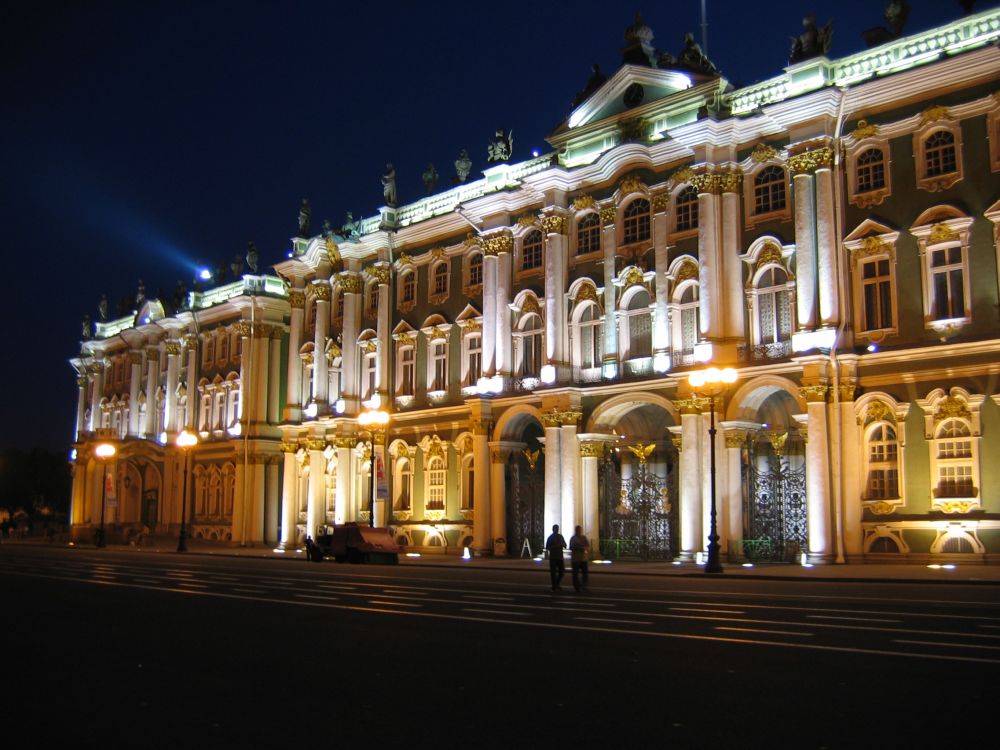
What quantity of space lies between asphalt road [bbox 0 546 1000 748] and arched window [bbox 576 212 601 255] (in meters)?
22.0

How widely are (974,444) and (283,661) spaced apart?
2420cm

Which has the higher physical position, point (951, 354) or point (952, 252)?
point (952, 252)

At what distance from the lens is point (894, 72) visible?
33094 millimetres

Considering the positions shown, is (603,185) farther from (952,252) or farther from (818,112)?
(952,252)

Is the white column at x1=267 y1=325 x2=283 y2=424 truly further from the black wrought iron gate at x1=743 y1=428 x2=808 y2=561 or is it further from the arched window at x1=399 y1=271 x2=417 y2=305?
the black wrought iron gate at x1=743 y1=428 x2=808 y2=561

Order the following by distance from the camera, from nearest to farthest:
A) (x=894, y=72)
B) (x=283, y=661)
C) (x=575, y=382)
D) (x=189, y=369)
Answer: (x=283, y=661), (x=894, y=72), (x=575, y=382), (x=189, y=369)

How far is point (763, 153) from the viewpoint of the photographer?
3631cm

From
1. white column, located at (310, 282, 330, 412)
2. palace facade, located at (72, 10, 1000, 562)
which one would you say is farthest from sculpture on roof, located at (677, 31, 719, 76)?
white column, located at (310, 282, 330, 412)

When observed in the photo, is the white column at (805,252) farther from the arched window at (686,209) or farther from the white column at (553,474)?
the white column at (553,474)

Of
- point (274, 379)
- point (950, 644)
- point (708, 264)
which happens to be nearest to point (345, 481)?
point (274, 379)

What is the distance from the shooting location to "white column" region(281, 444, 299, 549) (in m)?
54.5

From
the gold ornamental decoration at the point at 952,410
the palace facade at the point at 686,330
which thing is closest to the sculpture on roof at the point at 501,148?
the palace facade at the point at 686,330

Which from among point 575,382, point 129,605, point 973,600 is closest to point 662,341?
point 575,382

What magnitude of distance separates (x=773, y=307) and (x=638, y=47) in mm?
12155
